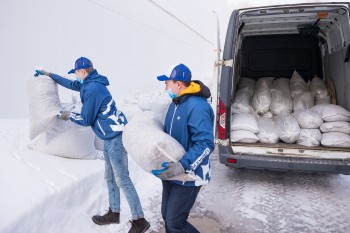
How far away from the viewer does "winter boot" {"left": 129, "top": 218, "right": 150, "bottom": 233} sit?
9.09 feet

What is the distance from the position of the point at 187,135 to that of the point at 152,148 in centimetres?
31

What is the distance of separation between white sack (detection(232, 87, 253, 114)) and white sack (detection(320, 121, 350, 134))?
1174 mm

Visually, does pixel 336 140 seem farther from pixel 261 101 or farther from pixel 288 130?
pixel 261 101

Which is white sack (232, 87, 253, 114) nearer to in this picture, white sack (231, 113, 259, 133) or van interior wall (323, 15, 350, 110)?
white sack (231, 113, 259, 133)

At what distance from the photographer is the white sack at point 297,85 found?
5.33 meters

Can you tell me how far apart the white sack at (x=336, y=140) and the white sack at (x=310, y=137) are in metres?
0.08

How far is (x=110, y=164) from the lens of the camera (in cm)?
290

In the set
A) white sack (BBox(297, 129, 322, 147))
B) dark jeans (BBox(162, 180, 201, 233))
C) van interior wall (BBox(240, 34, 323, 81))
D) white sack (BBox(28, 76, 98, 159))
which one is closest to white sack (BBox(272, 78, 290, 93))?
van interior wall (BBox(240, 34, 323, 81))

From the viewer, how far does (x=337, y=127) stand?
400 centimetres

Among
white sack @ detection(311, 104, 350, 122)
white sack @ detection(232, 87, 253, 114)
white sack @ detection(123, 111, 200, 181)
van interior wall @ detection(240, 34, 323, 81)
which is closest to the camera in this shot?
white sack @ detection(123, 111, 200, 181)

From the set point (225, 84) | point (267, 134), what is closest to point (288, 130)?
point (267, 134)

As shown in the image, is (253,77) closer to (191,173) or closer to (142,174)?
(142,174)

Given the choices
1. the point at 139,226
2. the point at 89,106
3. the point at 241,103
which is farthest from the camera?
the point at 241,103

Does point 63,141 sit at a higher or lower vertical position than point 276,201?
higher
